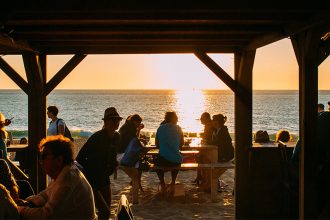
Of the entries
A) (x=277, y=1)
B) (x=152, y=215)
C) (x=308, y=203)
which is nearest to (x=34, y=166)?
(x=152, y=215)

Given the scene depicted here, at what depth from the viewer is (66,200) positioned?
11.9 ft

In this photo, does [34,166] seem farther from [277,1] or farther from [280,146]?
[277,1]

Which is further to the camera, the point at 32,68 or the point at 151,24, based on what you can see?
the point at 32,68

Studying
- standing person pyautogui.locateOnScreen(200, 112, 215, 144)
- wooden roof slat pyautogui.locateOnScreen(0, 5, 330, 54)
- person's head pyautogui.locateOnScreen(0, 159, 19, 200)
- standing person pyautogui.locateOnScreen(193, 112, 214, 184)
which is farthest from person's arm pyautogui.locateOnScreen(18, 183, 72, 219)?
standing person pyautogui.locateOnScreen(200, 112, 215, 144)

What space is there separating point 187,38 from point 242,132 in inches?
72.1

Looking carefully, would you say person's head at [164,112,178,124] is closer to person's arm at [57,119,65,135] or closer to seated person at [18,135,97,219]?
person's arm at [57,119,65,135]

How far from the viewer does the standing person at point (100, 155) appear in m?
5.84

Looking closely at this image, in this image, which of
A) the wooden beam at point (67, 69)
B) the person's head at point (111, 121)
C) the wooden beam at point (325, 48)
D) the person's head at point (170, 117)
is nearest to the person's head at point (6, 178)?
the person's head at point (111, 121)

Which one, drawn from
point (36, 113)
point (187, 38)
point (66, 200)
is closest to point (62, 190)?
point (66, 200)

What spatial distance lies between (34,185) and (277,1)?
16.0ft

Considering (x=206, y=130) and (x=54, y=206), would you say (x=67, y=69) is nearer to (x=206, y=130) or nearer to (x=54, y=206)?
(x=206, y=130)

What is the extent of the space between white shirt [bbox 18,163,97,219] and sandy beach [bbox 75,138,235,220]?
4.00 m

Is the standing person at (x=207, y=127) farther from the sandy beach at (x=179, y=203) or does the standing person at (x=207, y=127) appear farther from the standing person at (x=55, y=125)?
the standing person at (x=55, y=125)

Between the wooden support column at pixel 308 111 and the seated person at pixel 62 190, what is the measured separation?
2.54m
